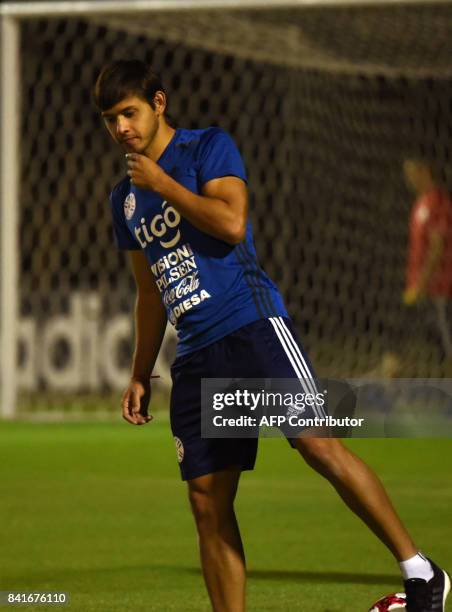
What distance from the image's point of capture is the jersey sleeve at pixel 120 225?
15.0 ft

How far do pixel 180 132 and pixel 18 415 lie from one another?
7.41m

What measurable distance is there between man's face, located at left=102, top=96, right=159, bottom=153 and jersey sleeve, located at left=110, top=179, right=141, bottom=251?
272 millimetres

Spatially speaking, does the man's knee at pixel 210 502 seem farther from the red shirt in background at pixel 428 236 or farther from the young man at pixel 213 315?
the red shirt in background at pixel 428 236

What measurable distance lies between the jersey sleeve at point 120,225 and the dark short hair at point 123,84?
36 centimetres

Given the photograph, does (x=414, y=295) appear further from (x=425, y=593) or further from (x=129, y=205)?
(x=425, y=593)

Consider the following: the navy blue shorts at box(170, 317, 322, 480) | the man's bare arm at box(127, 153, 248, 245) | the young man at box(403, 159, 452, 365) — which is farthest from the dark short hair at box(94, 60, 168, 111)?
the young man at box(403, 159, 452, 365)

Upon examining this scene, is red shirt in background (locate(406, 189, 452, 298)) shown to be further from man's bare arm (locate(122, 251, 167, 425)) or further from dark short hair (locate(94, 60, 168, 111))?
dark short hair (locate(94, 60, 168, 111))

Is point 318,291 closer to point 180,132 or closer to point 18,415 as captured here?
point 18,415

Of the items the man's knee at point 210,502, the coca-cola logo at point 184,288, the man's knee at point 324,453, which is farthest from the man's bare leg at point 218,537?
the coca-cola logo at point 184,288

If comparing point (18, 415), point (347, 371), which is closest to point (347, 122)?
point (347, 371)

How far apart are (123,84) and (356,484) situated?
129cm

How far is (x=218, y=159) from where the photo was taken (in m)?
4.30

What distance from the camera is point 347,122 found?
45.6 feet

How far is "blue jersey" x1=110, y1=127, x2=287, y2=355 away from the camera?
4.32 m
